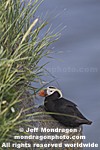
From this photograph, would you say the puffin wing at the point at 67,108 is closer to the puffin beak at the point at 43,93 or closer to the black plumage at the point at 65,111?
the black plumage at the point at 65,111

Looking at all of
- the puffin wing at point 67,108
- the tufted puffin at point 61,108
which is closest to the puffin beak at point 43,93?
the tufted puffin at point 61,108

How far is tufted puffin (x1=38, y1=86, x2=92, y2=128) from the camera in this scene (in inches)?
161

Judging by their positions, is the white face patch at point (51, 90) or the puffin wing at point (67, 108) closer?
the puffin wing at point (67, 108)

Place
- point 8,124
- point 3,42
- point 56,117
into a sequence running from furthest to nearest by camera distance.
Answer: point 56,117 → point 3,42 → point 8,124

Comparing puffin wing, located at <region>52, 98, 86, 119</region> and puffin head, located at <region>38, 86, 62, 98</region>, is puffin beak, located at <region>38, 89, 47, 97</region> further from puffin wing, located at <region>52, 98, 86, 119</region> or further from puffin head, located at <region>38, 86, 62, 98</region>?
puffin wing, located at <region>52, 98, 86, 119</region>

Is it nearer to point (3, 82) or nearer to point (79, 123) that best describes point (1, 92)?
point (3, 82)

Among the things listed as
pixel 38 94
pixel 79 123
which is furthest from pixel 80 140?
pixel 38 94

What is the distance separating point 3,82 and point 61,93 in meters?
1.23

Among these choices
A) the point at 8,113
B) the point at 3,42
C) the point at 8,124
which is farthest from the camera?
the point at 3,42

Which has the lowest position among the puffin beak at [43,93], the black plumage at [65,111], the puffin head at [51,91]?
the black plumage at [65,111]

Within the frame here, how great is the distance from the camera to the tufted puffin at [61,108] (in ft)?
13.4

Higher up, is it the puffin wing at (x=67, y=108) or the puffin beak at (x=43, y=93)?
the puffin beak at (x=43, y=93)

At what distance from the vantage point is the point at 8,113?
10.8 ft

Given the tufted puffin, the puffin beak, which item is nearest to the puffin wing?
the tufted puffin
